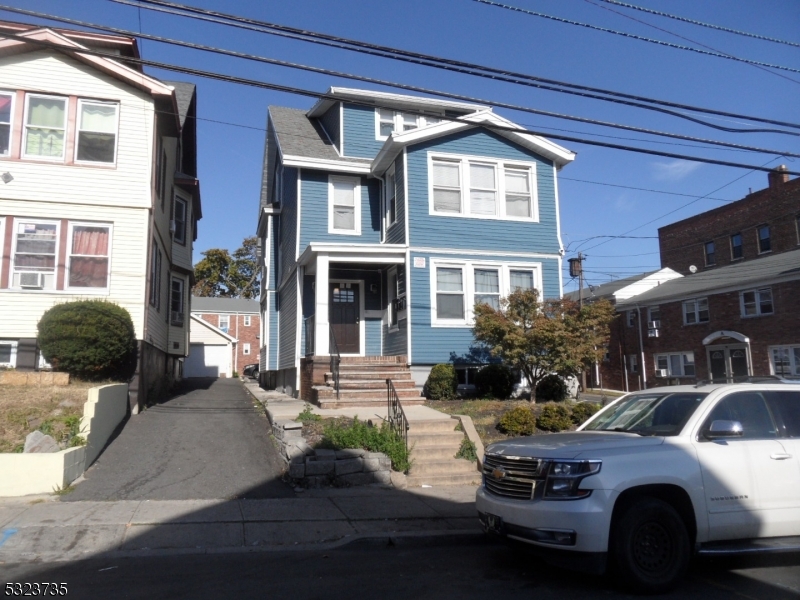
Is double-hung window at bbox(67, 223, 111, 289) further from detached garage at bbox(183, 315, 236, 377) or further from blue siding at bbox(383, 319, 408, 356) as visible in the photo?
detached garage at bbox(183, 315, 236, 377)

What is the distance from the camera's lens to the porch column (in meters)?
16.0

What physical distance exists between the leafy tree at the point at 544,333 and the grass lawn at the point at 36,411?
27.2ft

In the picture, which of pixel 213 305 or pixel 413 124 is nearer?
pixel 413 124

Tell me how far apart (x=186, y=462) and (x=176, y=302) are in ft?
43.3

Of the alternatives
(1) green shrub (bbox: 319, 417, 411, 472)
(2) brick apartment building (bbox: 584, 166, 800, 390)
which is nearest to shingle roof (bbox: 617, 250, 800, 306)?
(2) brick apartment building (bbox: 584, 166, 800, 390)

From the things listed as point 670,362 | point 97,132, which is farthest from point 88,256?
point 670,362

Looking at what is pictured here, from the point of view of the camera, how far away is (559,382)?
15352 mm

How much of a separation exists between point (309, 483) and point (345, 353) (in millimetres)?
8881

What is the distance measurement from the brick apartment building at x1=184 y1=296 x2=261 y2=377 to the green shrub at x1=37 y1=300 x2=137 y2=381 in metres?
31.2

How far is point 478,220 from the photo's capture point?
1738cm

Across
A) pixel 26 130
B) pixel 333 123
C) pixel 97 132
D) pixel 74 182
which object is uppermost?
pixel 333 123

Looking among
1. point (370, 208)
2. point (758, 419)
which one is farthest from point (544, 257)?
point (758, 419)

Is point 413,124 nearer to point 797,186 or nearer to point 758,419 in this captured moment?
point 758,419

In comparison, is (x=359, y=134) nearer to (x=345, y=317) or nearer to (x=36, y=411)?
(x=345, y=317)
